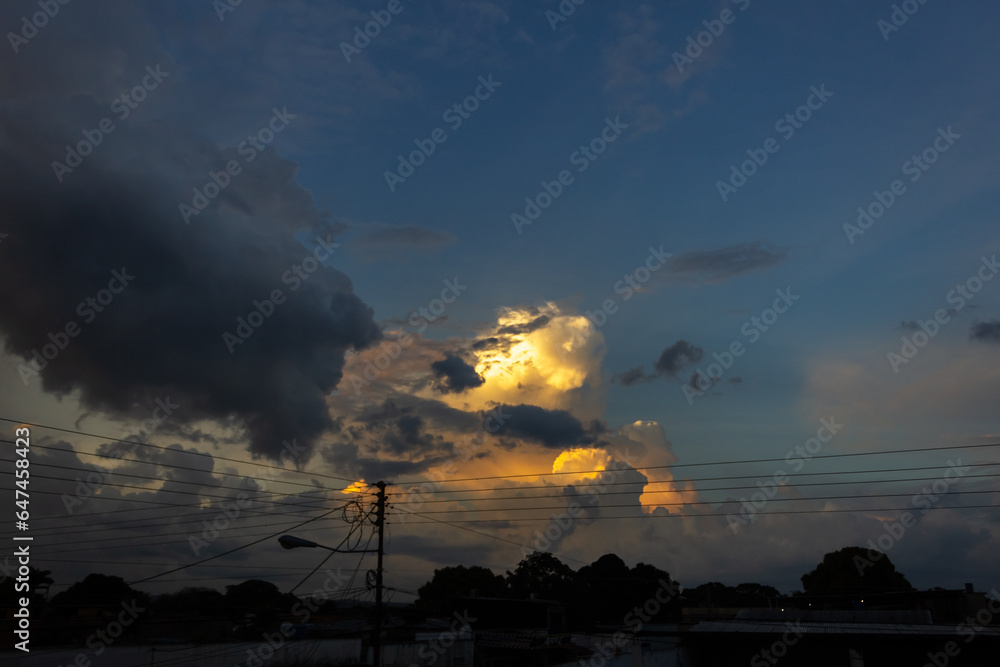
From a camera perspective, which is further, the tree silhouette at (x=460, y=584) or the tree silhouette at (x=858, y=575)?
the tree silhouette at (x=460, y=584)

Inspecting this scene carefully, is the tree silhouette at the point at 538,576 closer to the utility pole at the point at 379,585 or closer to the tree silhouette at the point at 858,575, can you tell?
the tree silhouette at the point at 858,575

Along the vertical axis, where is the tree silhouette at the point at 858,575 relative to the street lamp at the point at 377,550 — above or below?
above

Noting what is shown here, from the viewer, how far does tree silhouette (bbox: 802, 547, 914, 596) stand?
71375 millimetres

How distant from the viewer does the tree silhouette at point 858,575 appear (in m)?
71.4

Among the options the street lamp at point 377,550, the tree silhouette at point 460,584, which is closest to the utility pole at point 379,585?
the street lamp at point 377,550

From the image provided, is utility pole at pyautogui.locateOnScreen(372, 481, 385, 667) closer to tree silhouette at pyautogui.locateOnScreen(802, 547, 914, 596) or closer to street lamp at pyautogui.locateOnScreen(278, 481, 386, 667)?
street lamp at pyautogui.locateOnScreen(278, 481, 386, 667)

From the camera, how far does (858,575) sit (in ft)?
238

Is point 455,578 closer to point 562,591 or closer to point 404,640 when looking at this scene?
point 562,591

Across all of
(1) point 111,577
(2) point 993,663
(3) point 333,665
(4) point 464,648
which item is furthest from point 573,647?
(1) point 111,577

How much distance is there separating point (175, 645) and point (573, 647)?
32796 millimetres

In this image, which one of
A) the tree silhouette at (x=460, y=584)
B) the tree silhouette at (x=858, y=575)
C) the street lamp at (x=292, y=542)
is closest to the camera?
the street lamp at (x=292, y=542)

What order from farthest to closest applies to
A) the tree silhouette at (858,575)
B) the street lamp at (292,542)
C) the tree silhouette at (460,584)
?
the tree silhouette at (460,584)
the tree silhouette at (858,575)
the street lamp at (292,542)

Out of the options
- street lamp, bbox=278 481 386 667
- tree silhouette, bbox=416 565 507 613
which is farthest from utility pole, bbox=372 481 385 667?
tree silhouette, bbox=416 565 507 613

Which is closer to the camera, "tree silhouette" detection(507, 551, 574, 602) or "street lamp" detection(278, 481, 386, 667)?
"street lamp" detection(278, 481, 386, 667)
